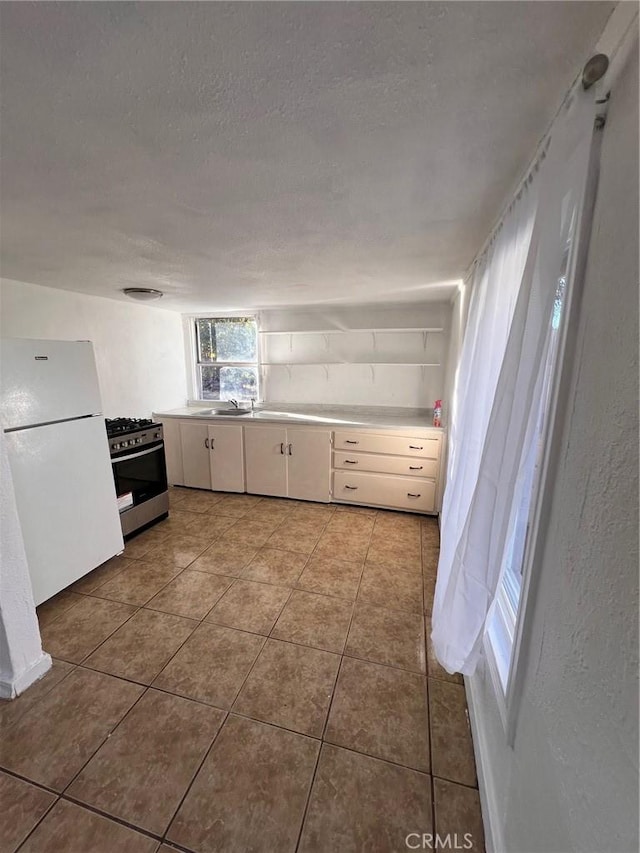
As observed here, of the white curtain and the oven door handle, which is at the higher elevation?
the white curtain

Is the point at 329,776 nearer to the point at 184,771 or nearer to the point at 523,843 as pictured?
the point at 184,771

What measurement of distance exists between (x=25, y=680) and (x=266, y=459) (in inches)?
89.7

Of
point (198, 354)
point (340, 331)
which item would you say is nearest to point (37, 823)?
point (340, 331)

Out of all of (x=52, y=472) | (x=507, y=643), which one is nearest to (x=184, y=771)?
(x=507, y=643)

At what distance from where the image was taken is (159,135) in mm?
893

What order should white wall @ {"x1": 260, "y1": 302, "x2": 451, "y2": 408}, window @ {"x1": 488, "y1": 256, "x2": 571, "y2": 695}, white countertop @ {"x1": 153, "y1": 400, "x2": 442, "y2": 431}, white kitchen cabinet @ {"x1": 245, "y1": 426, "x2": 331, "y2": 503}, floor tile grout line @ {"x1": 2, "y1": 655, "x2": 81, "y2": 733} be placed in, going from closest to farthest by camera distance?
window @ {"x1": 488, "y1": 256, "x2": 571, "y2": 695} → floor tile grout line @ {"x1": 2, "y1": 655, "x2": 81, "y2": 733} → white countertop @ {"x1": 153, "y1": 400, "x2": 442, "y2": 431} → white kitchen cabinet @ {"x1": 245, "y1": 426, "x2": 331, "y2": 503} → white wall @ {"x1": 260, "y1": 302, "x2": 451, "y2": 408}

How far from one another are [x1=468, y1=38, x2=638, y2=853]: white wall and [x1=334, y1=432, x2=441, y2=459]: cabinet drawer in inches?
89.6

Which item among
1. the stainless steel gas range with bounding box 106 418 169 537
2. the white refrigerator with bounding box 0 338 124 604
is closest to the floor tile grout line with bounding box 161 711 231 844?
the white refrigerator with bounding box 0 338 124 604

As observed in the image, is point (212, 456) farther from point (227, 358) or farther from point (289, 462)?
point (227, 358)

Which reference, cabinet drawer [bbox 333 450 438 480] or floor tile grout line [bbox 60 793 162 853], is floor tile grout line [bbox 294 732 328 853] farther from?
cabinet drawer [bbox 333 450 438 480]

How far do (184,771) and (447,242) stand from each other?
2.45m

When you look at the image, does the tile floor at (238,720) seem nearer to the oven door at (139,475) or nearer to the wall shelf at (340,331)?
the oven door at (139,475)

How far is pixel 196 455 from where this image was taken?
12.1 feet

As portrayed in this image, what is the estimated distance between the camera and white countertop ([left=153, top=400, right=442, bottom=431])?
127 inches
